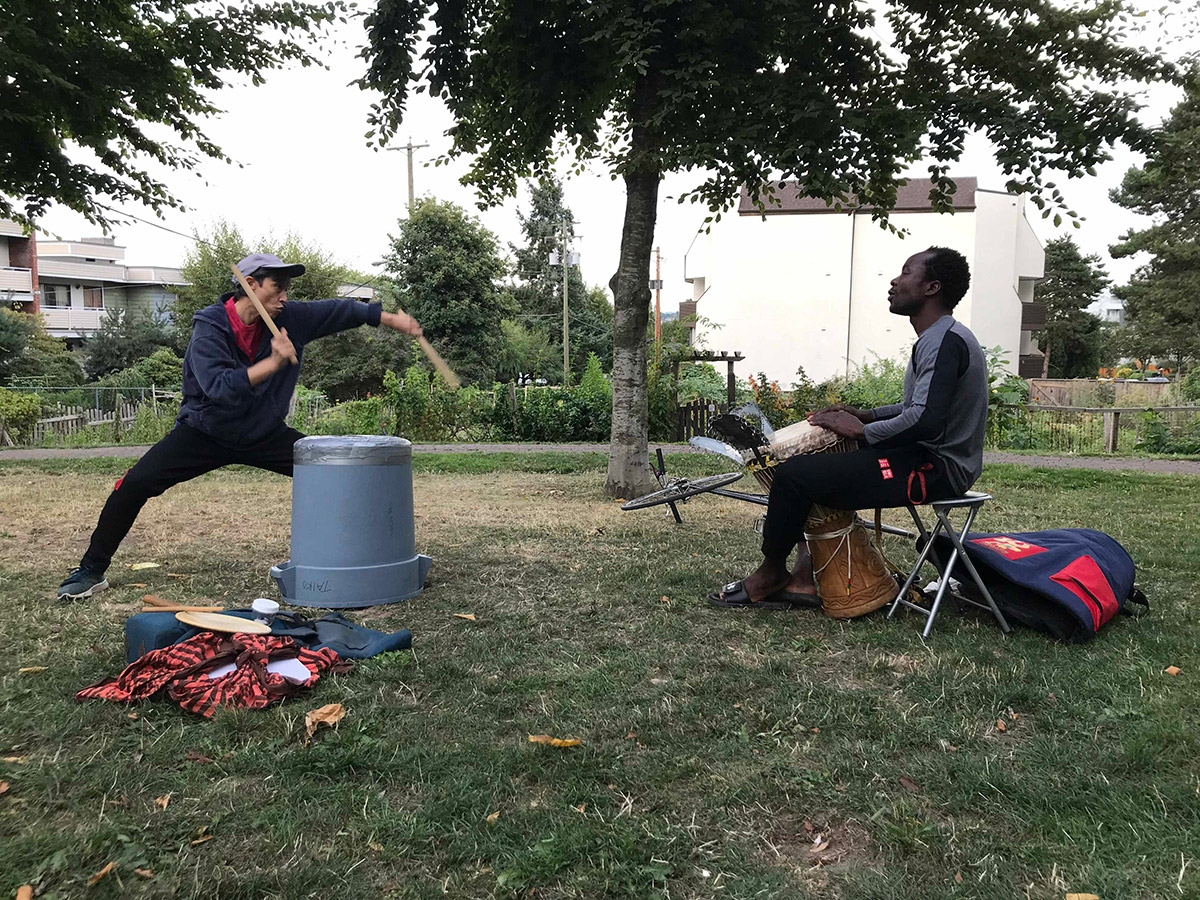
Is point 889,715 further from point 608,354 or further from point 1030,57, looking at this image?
point 608,354

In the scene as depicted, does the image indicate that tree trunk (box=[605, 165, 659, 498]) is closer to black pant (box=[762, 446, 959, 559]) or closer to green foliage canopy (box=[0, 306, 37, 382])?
black pant (box=[762, 446, 959, 559])

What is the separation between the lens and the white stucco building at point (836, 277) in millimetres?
39438

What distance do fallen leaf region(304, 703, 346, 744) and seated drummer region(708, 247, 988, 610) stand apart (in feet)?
7.82

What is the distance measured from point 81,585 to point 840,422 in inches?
169

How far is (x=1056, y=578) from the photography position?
418 centimetres

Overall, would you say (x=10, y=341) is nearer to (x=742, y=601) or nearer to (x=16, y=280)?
(x=16, y=280)

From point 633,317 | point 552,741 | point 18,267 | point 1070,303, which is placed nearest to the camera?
point 552,741

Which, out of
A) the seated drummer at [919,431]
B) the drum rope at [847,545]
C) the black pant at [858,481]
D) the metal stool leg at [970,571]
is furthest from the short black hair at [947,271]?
the drum rope at [847,545]

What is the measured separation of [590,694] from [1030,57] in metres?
7.14

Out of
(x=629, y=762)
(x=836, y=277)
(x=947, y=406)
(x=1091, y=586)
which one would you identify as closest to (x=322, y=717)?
(x=629, y=762)

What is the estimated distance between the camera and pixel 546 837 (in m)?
2.40

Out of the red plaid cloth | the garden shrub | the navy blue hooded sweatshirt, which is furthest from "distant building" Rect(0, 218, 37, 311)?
the red plaid cloth

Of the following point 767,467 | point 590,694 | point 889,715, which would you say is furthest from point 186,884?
point 767,467

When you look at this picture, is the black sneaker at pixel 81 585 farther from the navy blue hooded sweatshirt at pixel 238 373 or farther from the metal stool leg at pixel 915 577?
the metal stool leg at pixel 915 577
